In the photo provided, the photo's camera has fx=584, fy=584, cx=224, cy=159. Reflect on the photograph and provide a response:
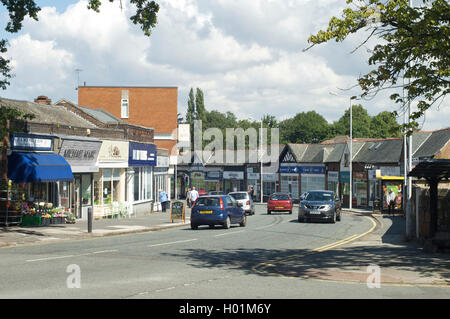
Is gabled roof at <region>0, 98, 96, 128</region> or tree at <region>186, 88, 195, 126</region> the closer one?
gabled roof at <region>0, 98, 96, 128</region>

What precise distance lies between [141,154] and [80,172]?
9.95 meters

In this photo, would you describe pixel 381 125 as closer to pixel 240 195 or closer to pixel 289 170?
pixel 289 170

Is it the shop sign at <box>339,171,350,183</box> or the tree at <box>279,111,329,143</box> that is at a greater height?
the tree at <box>279,111,329,143</box>

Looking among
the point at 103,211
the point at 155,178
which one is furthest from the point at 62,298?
the point at 155,178

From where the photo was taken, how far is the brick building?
63906 mm

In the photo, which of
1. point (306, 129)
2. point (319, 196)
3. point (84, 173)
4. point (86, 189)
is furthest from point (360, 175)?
point (306, 129)

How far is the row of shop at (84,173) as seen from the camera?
89.2 feet

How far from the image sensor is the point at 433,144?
52.0 metres

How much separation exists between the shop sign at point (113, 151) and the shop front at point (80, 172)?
3.33 ft

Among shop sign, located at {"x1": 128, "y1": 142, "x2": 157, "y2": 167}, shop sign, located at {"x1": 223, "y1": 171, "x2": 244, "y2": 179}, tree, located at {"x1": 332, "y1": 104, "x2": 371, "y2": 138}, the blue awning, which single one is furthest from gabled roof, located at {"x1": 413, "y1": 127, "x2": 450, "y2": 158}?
tree, located at {"x1": 332, "y1": 104, "x2": 371, "y2": 138}

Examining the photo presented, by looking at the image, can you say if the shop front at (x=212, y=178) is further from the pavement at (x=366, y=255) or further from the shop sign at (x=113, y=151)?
the pavement at (x=366, y=255)

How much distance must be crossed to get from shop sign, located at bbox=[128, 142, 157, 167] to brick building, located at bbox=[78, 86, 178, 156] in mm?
17688

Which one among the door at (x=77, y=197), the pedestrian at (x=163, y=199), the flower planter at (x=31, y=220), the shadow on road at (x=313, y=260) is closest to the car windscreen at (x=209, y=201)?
the flower planter at (x=31, y=220)

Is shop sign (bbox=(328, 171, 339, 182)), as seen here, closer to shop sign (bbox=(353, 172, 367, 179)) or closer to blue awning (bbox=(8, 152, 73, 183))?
shop sign (bbox=(353, 172, 367, 179))
